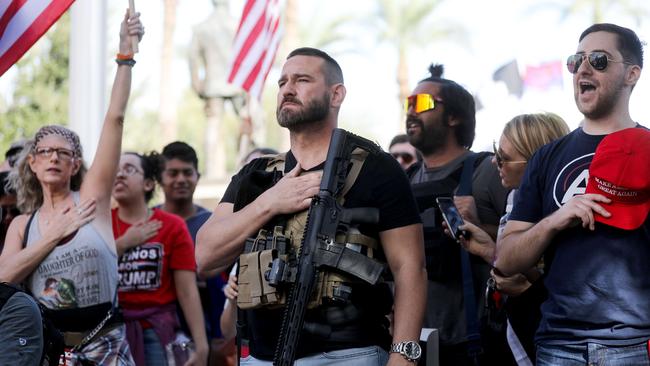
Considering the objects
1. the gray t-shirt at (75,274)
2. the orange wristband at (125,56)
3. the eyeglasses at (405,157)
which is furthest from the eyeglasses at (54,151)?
the eyeglasses at (405,157)

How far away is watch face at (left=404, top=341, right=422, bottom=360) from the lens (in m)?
4.48

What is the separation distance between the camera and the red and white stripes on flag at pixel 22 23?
21.8 ft

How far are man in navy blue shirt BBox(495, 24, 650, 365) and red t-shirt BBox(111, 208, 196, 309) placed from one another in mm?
2925

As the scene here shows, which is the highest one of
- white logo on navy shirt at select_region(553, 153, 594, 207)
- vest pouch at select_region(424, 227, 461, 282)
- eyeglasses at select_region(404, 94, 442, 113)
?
eyeglasses at select_region(404, 94, 442, 113)

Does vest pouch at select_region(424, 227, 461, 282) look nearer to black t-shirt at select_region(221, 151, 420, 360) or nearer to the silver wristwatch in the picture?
black t-shirt at select_region(221, 151, 420, 360)

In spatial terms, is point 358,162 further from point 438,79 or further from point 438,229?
point 438,79

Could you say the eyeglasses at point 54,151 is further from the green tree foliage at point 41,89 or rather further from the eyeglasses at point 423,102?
the green tree foliage at point 41,89

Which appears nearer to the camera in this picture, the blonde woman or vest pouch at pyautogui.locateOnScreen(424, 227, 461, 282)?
vest pouch at pyautogui.locateOnScreen(424, 227, 461, 282)

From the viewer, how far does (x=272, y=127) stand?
47.3 meters

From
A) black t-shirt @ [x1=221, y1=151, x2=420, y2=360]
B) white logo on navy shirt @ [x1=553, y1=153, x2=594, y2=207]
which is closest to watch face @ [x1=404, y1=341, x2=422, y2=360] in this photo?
black t-shirt @ [x1=221, y1=151, x2=420, y2=360]

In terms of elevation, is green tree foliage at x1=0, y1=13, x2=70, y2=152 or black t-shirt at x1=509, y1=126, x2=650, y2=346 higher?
green tree foliage at x1=0, y1=13, x2=70, y2=152

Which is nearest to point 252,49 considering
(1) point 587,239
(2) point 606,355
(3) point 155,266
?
(3) point 155,266

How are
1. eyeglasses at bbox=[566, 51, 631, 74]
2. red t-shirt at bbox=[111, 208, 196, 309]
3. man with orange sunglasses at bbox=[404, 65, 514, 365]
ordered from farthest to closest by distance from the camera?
red t-shirt at bbox=[111, 208, 196, 309] < man with orange sunglasses at bbox=[404, 65, 514, 365] < eyeglasses at bbox=[566, 51, 631, 74]

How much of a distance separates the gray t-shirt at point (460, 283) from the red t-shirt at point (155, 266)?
1.95 metres
